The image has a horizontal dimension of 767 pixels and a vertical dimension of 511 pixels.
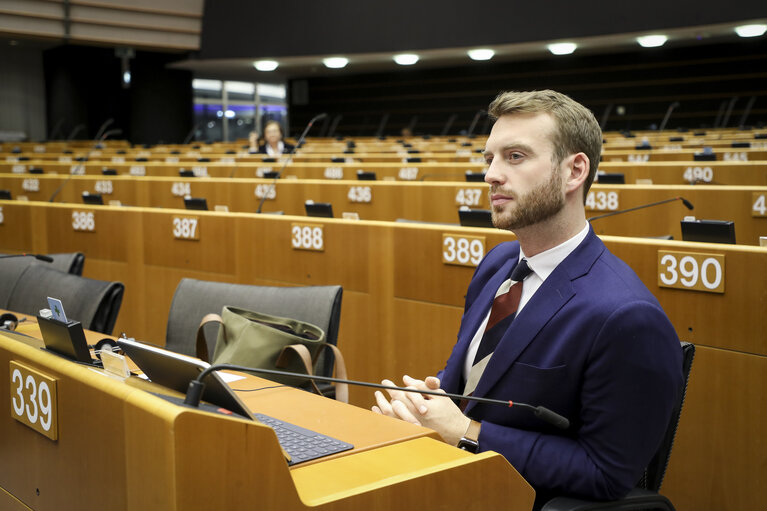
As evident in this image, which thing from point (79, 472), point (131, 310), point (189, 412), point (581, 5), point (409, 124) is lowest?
point (131, 310)

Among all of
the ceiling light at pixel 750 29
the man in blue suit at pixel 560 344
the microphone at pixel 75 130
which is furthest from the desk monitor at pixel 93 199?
the microphone at pixel 75 130

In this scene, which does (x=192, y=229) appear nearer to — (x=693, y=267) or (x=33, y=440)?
(x=693, y=267)

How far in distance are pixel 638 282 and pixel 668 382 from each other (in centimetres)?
20

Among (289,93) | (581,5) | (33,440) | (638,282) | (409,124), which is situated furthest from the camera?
(289,93)

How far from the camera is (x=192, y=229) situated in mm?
3824

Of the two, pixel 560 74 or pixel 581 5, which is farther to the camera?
pixel 560 74

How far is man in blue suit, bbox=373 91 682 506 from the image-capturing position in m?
1.29

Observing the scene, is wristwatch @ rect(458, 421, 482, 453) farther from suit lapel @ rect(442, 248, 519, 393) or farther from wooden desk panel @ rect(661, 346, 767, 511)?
wooden desk panel @ rect(661, 346, 767, 511)

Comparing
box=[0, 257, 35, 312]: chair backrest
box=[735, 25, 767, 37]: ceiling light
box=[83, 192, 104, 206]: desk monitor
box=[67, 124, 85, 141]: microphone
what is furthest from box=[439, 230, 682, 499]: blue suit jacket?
box=[67, 124, 85, 141]: microphone

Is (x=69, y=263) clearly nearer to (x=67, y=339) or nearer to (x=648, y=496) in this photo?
(x=67, y=339)

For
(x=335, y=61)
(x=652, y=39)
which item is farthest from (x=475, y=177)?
(x=335, y=61)

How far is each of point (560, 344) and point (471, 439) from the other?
24cm

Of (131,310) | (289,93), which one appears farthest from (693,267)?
(289,93)

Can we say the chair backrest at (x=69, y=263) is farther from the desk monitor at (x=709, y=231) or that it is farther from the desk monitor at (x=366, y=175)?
the desk monitor at (x=366, y=175)
